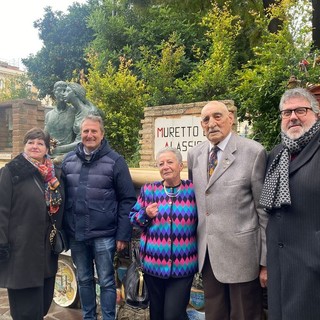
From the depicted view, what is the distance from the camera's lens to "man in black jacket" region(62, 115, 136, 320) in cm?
287

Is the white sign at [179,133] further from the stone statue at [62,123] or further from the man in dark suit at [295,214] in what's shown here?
the man in dark suit at [295,214]

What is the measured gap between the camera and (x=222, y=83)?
7.02 metres

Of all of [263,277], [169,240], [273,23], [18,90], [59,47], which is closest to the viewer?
[263,277]

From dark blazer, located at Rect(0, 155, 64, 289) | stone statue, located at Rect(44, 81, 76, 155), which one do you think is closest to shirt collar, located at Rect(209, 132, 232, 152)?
dark blazer, located at Rect(0, 155, 64, 289)

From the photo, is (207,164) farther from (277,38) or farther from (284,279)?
(277,38)

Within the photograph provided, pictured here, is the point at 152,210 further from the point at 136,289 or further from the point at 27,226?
the point at 27,226

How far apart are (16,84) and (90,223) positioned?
23.4m

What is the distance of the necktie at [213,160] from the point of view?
244 centimetres

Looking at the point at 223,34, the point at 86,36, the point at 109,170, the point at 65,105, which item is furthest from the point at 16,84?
the point at 109,170

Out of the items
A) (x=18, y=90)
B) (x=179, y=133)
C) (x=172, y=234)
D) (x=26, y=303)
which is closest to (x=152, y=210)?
(x=172, y=234)

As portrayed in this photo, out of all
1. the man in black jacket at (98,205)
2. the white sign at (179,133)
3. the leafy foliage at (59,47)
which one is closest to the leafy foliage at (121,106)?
the white sign at (179,133)

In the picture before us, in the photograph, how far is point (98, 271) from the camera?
299cm

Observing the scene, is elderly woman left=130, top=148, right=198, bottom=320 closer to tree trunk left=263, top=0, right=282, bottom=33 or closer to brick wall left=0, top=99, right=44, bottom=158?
tree trunk left=263, top=0, right=282, bottom=33

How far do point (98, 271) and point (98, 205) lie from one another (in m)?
0.54
